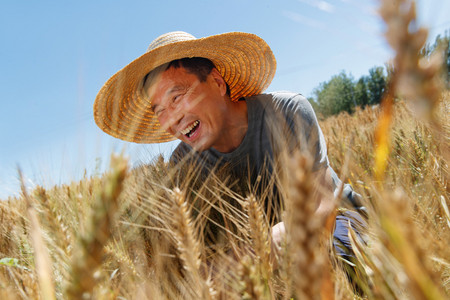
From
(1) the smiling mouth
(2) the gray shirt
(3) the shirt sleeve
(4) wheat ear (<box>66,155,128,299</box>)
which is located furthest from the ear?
(4) wheat ear (<box>66,155,128,299</box>)

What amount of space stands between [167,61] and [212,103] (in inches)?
16.7

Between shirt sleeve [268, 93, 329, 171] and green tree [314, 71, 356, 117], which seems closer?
shirt sleeve [268, 93, 329, 171]

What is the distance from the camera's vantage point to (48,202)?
2.16 feet

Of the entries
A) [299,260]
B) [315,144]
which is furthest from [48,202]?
[315,144]

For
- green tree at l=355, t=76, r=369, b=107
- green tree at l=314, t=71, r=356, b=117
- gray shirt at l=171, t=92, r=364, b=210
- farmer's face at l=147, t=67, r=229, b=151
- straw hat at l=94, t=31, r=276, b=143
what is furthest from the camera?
green tree at l=355, t=76, r=369, b=107

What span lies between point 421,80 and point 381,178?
0.17 metres

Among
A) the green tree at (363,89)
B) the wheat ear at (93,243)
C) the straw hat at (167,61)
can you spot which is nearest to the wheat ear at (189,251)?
the wheat ear at (93,243)

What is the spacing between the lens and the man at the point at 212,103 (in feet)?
6.11

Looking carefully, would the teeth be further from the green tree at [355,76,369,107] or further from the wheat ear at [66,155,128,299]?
the green tree at [355,76,369,107]

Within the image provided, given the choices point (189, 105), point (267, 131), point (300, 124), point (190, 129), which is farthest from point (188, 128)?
point (300, 124)

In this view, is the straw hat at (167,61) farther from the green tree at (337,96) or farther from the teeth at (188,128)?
the green tree at (337,96)

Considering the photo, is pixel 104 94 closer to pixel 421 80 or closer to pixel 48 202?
pixel 48 202

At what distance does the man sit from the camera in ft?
6.11

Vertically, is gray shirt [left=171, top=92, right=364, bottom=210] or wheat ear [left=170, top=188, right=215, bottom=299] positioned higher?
wheat ear [left=170, top=188, right=215, bottom=299]
